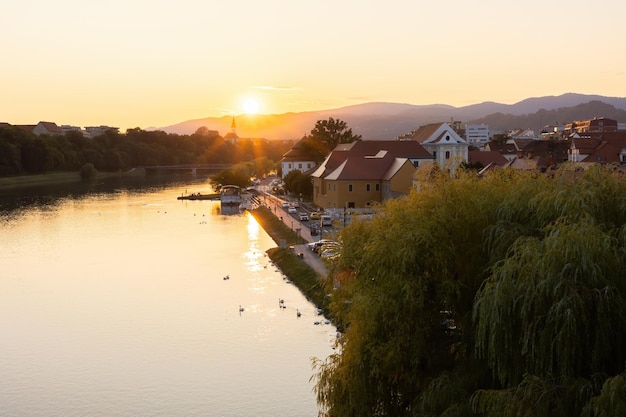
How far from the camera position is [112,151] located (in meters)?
119

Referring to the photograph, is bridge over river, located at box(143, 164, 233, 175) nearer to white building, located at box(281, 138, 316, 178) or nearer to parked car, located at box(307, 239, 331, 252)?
white building, located at box(281, 138, 316, 178)

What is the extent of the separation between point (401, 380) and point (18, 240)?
3668 centimetres

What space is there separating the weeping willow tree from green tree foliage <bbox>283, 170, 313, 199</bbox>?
47.9 meters

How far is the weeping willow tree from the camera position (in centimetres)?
909

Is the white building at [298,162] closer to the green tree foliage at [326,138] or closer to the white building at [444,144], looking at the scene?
Answer: the green tree foliage at [326,138]

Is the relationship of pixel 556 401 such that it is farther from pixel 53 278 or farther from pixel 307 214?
pixel 307 214

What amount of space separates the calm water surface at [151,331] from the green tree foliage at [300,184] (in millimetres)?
18439

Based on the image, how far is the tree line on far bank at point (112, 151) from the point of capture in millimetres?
93375

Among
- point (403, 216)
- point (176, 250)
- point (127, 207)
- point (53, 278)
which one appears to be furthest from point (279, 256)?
point (127, 207)

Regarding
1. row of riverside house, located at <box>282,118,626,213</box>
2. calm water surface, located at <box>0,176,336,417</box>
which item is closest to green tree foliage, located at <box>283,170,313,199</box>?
row of riverside house, located at <box>282,118,626,213</box>

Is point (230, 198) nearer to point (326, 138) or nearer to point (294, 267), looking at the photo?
point (326, 138)

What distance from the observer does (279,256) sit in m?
36.1

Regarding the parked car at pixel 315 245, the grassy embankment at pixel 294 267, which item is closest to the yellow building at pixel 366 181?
the grassy embankment at pixel 294 267

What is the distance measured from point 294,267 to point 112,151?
92.3m
